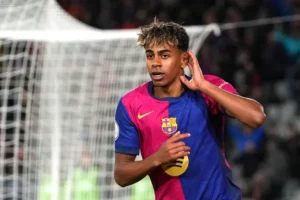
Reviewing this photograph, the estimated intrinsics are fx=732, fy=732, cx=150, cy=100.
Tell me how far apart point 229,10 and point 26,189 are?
4.68 m

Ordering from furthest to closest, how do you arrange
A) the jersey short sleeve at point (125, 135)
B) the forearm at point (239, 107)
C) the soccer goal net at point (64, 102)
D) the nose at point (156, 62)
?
1. the soccer goal net at point (64, 102)
2. the jersey short sleeve at point (125, 135)
3. the nose at point (156, 62)
4. the forearm at point (239, 107)

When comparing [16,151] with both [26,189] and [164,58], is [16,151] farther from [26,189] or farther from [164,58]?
[164,58]

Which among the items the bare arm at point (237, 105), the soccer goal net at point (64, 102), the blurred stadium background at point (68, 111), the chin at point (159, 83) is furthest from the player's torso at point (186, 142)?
the soccer goal net at point (64, 102)

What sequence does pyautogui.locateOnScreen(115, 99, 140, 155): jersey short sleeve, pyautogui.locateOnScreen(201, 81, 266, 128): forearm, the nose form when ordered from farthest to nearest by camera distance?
pyautogui.locateOnScreen(115, 99, 140, 155): jersey short sleeve, the nose, pyautogui.locateOnScreen(201, 81, 266, 128): forearm

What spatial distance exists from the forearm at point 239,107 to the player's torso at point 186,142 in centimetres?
24

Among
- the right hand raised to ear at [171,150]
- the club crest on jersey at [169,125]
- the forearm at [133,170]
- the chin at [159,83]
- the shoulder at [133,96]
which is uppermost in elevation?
the chin at [159,83]

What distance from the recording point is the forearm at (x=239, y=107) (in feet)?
10.6

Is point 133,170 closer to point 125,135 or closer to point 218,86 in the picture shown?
point 125,135

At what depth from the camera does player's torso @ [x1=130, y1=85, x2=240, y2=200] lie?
341 cm

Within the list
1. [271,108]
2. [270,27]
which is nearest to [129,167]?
[271,108]

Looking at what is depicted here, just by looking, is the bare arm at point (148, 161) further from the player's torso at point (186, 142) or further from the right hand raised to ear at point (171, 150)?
the player's torso at point (186, 142)

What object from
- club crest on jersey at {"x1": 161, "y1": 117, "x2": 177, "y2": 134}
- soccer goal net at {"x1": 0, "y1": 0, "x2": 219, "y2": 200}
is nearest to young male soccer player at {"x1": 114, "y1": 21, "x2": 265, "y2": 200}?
club crest on jersey at {"x1": 161, "y1": 117, "x2": 177, "y2": 134}

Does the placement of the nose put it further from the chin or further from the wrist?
the wrist

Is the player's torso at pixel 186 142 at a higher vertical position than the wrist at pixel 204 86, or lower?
lower
